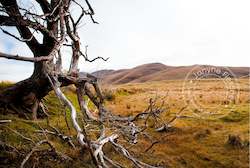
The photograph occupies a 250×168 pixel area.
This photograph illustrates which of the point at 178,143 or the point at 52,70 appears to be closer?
the point at 52,70

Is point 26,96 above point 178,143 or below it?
above

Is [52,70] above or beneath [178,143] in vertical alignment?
above

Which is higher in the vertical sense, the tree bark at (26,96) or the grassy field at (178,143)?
the tree bark at (26,96)

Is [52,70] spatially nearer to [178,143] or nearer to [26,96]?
[26,96]

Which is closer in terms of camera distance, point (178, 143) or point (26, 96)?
point (26, 96)

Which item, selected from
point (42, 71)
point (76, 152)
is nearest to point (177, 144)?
point (76, 152)

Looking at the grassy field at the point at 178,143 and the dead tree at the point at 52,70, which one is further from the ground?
the dead tree at the point at 52,70

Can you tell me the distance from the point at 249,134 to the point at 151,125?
155 inches

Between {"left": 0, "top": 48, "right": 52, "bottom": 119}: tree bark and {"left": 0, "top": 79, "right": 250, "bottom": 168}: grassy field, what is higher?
{"left": 0, "top": 48, "right": 52, "bottom": 119}: tree bark

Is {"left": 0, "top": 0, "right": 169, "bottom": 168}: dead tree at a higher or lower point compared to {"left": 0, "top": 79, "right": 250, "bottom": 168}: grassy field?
higher

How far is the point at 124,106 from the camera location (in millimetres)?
19922

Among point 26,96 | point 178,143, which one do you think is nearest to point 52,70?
point 26,96

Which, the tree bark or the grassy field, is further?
the tree bark

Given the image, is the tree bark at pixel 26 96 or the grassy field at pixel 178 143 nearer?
the grassy field at pixel 178 143
